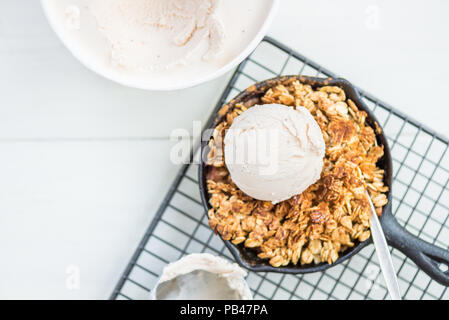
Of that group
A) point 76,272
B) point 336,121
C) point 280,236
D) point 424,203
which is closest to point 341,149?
point 336,121

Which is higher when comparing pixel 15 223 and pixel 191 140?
pixel 191 140

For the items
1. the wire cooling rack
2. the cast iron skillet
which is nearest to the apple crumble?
the cast iron skillet

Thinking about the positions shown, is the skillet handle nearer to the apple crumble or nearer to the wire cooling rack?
the apple crumble

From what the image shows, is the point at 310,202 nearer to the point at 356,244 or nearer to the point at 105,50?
the point at 356,244

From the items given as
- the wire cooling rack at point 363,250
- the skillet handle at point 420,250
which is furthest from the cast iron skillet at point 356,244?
the wire cooling rack at point 363,250

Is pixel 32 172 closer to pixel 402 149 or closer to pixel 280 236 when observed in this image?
pixel 280 236

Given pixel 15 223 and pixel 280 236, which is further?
pixel 15 223
